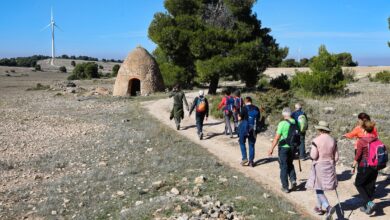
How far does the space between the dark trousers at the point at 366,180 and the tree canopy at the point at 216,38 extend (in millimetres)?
17670

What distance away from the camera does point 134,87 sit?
32.8 metres

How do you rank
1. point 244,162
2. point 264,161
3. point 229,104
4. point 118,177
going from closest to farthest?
1. point 118,177
2. point 244,162
3. point 264,161
4. point 229,104

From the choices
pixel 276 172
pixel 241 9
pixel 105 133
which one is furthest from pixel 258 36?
pixel 276 172

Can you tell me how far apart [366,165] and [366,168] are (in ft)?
0.18

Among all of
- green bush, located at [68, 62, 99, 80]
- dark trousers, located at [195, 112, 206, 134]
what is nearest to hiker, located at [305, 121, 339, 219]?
dark trousers, located at [195, 112, 206, 134]

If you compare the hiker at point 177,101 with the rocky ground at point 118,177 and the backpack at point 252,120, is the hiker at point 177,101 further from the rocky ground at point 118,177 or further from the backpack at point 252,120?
the backpack at point 252,120

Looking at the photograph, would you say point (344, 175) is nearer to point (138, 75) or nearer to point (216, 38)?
point (216, 38)

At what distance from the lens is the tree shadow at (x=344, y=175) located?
31.9 ft

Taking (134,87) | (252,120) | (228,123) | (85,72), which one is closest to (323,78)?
(228,123)

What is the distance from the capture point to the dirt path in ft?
26.0

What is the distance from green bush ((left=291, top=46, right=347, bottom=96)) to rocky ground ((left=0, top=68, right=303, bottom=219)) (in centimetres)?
1155

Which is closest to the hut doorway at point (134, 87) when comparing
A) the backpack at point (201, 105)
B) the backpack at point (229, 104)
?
the backpack at point (201, 105)

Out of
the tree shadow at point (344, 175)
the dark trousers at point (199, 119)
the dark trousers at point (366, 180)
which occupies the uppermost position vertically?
the dark trousers at point (199, 119)

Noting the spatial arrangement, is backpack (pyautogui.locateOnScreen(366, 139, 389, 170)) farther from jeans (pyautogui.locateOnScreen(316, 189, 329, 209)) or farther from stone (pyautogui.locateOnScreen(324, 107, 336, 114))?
stone (pyautogui.locateOnScreen(324, 107, 336, 114))
